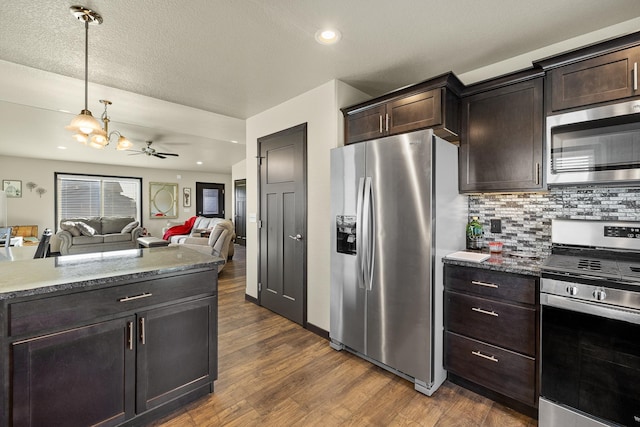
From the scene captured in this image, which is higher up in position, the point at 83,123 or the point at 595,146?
the point at 83,123

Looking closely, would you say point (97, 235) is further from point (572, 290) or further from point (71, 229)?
point (572, 290)

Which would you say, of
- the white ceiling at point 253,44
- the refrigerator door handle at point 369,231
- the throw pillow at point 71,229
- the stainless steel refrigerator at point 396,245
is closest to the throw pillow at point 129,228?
the throw pillow at point 71,229

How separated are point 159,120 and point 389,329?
4253 millimetres

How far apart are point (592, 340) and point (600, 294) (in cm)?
25

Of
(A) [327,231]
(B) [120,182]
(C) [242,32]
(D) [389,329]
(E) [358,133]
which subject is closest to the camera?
(C) [242,32]

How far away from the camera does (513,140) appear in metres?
2.05

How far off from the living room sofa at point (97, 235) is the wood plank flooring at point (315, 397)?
5833mm

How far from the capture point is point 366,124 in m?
2.54

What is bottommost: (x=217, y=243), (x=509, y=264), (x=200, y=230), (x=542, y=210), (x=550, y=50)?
(x=217, y=243)

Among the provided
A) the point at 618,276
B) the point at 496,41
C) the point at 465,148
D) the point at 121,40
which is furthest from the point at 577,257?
the point at 121,40

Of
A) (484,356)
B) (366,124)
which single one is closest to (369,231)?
(366,124)

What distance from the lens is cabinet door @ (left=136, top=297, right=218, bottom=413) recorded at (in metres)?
1.65

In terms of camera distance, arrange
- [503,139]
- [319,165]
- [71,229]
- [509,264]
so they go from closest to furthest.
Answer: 1. [509,264]
2. [503,139]
3. [319,165]
4. [71,229]

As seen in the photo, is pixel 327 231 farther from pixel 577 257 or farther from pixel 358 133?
pixel 577 257
